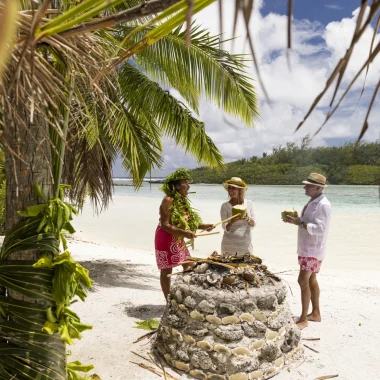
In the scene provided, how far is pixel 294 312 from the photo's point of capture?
4871mm

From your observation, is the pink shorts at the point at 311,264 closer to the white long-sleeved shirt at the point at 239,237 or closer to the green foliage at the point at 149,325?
the white long-sleeved shirt at the point at 239,237

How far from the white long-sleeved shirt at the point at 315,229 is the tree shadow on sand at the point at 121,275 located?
2.78 metres

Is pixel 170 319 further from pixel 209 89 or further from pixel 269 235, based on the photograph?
pixel 269 235

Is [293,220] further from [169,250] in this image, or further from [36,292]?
[36,292]

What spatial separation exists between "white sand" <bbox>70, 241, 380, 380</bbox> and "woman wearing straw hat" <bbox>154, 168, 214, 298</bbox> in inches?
33.2

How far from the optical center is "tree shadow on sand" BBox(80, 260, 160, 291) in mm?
6124

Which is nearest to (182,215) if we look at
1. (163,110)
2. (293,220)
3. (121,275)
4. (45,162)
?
(293,220)

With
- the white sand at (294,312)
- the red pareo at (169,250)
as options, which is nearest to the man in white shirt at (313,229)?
the white sand at (294,312)

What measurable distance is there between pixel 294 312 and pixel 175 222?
2220mm

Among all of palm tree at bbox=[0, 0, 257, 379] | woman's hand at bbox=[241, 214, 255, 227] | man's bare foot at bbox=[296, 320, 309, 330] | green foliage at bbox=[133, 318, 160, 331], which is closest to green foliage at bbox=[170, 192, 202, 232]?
woman's hand at bbox=[241, 214, 255, 227]

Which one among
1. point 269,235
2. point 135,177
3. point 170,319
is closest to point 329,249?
point 269,235

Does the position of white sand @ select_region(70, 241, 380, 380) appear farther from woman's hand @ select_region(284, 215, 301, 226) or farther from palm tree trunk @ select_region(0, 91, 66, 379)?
palm tree trunk @ select_region(0, 91, 66, 379)

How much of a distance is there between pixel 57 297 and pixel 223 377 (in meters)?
1.59

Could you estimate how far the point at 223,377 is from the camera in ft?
9.39
